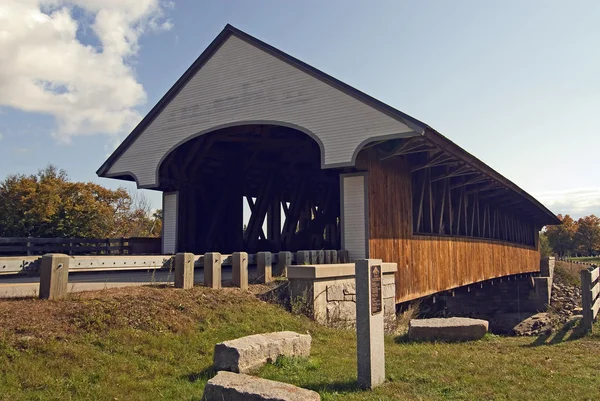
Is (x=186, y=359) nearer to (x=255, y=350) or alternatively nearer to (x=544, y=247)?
(x=255, y=350)

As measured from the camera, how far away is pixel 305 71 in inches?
512

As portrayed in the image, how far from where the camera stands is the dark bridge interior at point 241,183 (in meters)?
15.9

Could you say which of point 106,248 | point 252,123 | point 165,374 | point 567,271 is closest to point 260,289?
point 165,374

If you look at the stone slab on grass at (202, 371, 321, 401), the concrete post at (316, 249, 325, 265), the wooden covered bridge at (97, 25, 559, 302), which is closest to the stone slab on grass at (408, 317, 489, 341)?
the concrete post at (316, 249, 325, 265)

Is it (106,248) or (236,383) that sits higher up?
(106,248)

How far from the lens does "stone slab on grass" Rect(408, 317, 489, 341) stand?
834 centimetres

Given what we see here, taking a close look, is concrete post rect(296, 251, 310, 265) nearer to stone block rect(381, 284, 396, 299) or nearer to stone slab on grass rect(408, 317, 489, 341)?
stone block rect(381, 284, 396, 299)

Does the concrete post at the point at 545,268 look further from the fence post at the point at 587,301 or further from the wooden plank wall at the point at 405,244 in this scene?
the fence post at the point at 587,301

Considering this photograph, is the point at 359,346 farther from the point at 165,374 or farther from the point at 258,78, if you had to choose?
the point at 258,78

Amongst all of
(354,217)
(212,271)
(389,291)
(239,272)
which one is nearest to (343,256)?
(354,217)

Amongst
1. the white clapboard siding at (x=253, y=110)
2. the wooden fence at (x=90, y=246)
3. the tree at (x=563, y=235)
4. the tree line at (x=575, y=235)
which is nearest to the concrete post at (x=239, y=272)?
the white clapboard siding at (x=253, y=110)

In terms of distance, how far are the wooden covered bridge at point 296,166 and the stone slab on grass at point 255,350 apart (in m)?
6.25

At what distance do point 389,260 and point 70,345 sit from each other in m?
8.95

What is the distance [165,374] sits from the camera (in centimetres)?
543
